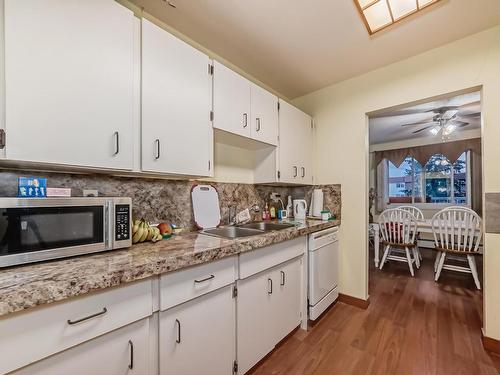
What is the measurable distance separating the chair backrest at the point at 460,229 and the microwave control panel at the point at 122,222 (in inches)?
138

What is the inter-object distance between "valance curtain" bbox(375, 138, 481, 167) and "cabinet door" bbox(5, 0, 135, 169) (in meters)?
5.70

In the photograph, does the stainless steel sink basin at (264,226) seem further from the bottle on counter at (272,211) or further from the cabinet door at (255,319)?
the cabinet door at (255,319)

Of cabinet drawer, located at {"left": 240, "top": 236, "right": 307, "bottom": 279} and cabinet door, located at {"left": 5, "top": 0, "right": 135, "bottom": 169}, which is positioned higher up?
cabinet door, located at {"left": 5, "top": 0, "right": 135, "bottom": 169}

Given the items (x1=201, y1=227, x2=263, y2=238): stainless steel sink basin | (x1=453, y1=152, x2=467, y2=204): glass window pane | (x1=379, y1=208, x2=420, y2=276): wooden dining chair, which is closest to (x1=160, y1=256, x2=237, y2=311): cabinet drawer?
(x1=201, y1=227, x2=263, y2=238): stainless steel sink basin

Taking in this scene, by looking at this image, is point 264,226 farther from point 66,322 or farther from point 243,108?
point 66,322

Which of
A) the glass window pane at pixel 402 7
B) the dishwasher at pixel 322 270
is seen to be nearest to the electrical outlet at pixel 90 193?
the dishwasher at pixel 322 270

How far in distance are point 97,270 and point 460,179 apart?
20.5 ft

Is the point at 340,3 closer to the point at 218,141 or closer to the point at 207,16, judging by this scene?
the point at 207,16

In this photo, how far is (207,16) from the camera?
1543 mm

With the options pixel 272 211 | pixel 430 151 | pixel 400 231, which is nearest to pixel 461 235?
pixel 400 231

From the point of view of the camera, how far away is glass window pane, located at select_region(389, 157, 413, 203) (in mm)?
5203

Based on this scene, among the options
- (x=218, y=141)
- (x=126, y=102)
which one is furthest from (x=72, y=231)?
(x=218, y=141)

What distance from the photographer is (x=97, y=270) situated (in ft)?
2.59

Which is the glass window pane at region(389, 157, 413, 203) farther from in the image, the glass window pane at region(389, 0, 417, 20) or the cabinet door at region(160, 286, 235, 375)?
the cabinet door at region(160, 286, 235, 375)
